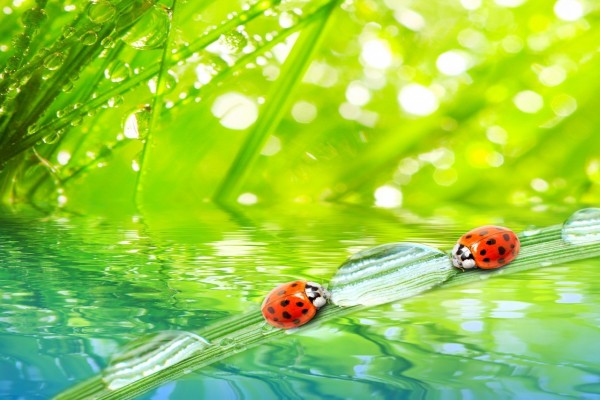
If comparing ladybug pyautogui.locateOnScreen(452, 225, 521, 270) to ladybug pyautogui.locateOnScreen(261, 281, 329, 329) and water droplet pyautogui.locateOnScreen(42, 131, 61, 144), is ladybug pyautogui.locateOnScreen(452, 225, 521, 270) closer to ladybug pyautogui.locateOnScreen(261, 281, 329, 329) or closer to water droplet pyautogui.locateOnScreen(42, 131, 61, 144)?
ladybug pyautogui.locateOnScreen(261, 281, 329, 329)

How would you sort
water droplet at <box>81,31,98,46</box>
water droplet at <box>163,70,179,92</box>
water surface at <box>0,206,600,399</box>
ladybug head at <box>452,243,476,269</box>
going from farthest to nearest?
water droplet at <box>163,70,179,92</box> < water droplet at <box>81,31,98,46</box> < ladybug head at <box>452,243,476,269</box> < water surface at <box>0,206,600,399</box>

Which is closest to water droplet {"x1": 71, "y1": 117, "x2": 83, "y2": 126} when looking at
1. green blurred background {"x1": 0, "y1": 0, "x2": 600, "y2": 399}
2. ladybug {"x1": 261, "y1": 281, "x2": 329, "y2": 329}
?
green blurred background {"x1": 0, "y1": 0, "x2": 600, "y2": 399}

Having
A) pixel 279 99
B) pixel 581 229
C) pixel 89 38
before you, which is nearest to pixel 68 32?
pixel 89 38

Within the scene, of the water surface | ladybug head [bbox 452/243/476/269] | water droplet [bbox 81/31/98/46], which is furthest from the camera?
water droplet [bbox 81/31/98/46]

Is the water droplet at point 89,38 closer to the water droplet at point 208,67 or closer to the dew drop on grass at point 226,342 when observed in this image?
the water droplet at point 208,67

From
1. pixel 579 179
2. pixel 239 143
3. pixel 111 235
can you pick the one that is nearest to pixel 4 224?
pixel 111 235
